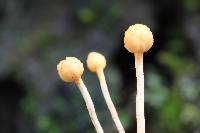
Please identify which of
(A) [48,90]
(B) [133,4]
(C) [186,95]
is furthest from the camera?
(B) [133,4]

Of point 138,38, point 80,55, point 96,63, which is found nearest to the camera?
point 138,38

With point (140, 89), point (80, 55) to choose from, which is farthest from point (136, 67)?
point (80, 55)

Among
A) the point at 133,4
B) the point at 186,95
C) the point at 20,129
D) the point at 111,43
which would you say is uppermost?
the point at 133,4

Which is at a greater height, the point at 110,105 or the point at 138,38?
the point at 138,38

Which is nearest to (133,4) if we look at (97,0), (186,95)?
(97,0)

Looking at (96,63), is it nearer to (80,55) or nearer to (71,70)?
(71,70)

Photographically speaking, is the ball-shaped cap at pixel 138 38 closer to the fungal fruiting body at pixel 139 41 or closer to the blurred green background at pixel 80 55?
the fungal fruiting body at pixel 139 41

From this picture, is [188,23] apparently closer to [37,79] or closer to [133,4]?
[133,4]

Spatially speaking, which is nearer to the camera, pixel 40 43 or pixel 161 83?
pixel 161 83

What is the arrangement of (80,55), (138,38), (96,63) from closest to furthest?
(138,38), (96,63), (80,55)
